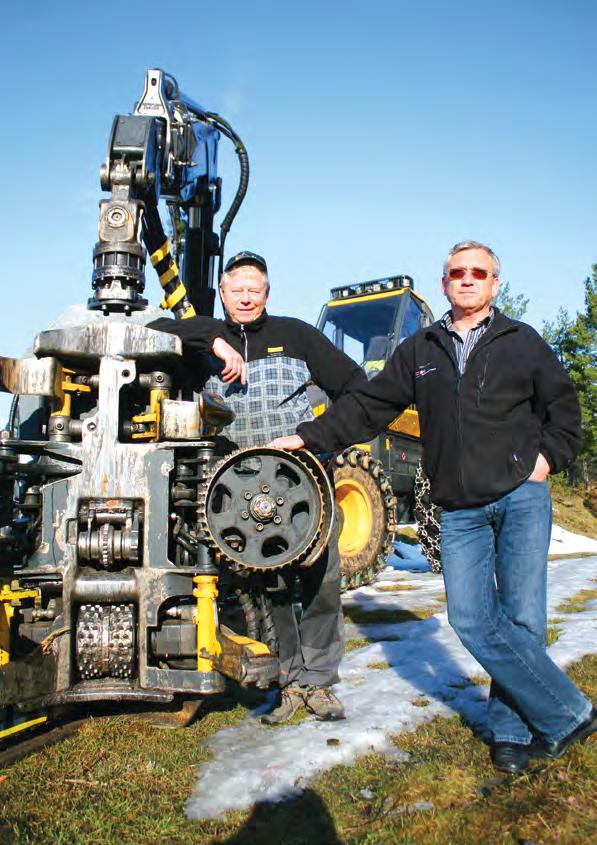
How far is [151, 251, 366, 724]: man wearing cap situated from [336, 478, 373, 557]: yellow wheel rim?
12.8 feet

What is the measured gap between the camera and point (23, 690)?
2828mm

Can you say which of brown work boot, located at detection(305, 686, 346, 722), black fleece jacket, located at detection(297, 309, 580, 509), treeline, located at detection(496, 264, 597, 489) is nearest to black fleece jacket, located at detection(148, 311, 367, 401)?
black fleece jacket, located at detection(297, 309, 580, 509)

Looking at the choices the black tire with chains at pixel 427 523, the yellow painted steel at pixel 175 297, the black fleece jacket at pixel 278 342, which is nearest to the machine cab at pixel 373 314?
the black tire with chains at pixel 427 523

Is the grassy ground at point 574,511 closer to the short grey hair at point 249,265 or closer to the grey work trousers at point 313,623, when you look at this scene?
the grey work trousers at point 313,623

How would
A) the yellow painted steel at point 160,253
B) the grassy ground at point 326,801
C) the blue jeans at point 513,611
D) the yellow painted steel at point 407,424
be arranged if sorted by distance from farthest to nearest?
the yellow painted steel at point 407,424 → the yellow painted steel at point 160,253 → the blue jeans at point 513,611 → the grassy ground at point 326,801

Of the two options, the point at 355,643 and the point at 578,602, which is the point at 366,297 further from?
the point at 355,643

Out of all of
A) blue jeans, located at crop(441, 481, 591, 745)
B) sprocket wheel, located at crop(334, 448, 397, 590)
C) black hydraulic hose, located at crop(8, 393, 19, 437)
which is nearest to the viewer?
blue jeans, located at crop(441, 481, 591, 745)

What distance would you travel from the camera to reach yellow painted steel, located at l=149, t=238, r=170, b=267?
5.44 meters

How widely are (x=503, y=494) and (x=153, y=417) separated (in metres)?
1.57

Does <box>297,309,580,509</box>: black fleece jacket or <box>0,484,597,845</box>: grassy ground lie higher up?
<box>297,309,580,509</box>: black fleece jacket

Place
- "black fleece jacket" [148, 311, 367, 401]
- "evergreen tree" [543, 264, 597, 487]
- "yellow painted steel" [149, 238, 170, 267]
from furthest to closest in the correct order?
"evergreen tree" [543, 264, 597, 487]
"yellow painted steel" [149, 238, 170, 267]
"black fleece jacket" [148, 311, 367, 401]

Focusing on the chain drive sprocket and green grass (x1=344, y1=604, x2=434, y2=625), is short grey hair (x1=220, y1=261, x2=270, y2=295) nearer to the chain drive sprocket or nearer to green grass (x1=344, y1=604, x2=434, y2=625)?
the chain drive sprocket

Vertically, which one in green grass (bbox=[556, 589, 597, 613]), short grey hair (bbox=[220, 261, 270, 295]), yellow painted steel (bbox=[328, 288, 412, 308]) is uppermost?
yellow painted steel (bbox=[328, 288, 412, 308])

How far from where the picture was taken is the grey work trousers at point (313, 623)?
3523 millimetres
